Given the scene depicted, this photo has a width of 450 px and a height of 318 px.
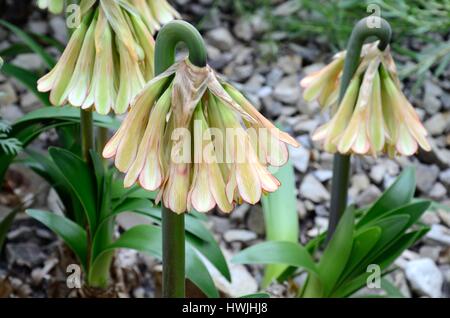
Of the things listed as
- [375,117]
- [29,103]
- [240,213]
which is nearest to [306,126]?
[240,213]

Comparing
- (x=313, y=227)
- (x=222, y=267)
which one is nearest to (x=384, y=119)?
(x=222, y=267)

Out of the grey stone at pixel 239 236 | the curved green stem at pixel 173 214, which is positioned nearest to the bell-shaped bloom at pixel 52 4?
the curved green stem at pixel 173 214

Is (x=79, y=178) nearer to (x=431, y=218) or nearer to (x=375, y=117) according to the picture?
(x=375, y=117)

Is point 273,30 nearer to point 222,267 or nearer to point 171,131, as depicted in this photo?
point 222,267

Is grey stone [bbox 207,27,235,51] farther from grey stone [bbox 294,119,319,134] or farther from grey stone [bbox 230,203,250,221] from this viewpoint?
grey stone [bbox 230,203,250,221]

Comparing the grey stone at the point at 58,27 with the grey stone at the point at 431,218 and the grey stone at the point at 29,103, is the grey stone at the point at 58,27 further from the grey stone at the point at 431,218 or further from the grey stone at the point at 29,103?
the grey stone at the point at 431,218

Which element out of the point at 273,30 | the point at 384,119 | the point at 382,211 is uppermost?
the point at 273,30
